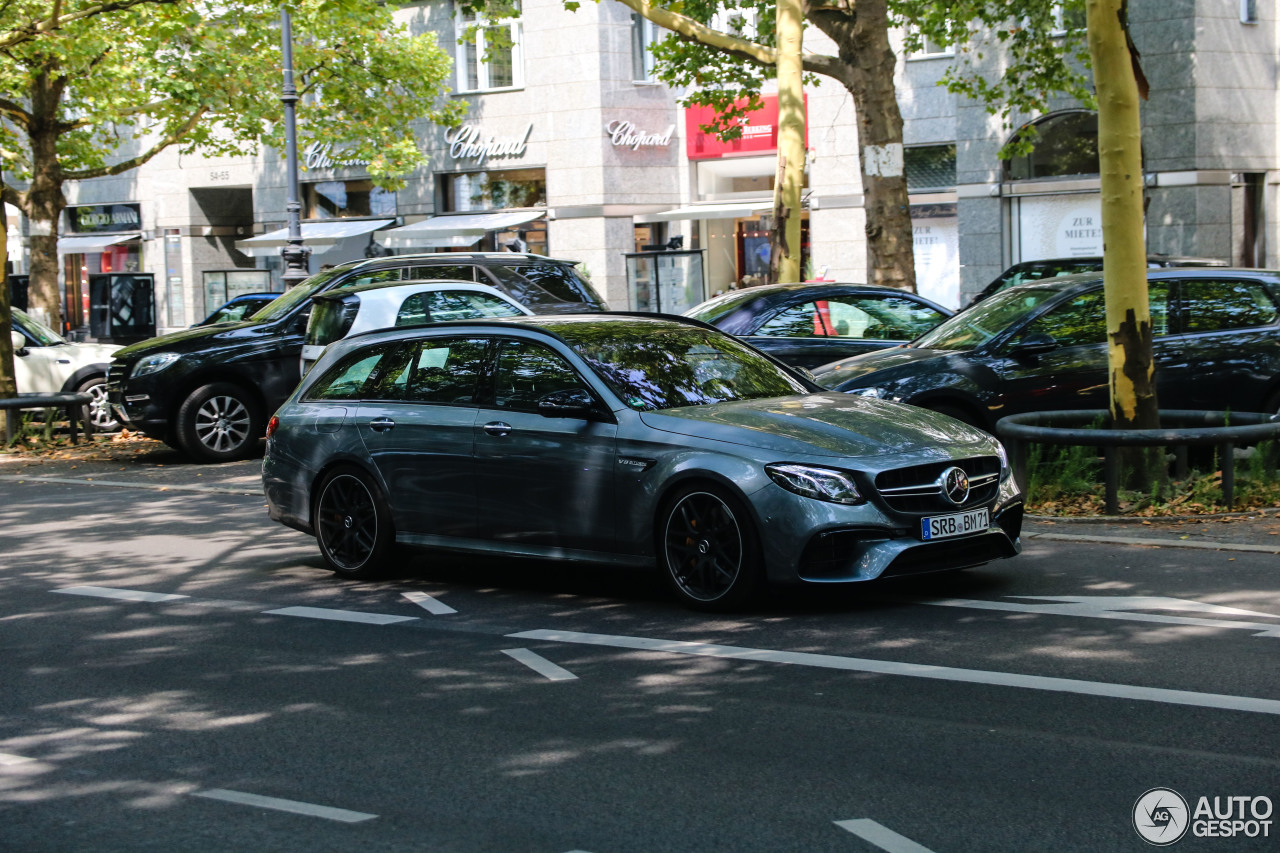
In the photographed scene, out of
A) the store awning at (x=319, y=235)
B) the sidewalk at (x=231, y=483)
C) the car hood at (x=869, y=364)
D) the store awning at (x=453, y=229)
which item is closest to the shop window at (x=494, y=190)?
the store awning at (x=453, y=229)

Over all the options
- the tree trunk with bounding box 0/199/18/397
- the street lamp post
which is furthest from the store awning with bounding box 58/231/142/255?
the tree trunk with bounding box 0/199/18/397

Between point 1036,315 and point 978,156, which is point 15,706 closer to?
point 1036,315

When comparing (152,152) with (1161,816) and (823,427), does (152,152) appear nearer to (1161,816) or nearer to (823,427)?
(823,427)

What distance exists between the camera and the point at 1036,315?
12672 millimetres

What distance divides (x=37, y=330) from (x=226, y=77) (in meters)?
10.8

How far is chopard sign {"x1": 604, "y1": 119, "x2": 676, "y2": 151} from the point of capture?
119 feet

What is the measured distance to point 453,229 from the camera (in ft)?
122

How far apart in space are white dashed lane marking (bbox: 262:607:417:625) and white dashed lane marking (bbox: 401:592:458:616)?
0.18m

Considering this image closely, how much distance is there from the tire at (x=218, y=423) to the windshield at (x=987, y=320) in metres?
7.44

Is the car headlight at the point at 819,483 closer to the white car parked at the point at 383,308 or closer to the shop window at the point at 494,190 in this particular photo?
the white car parked at the point at 383,308

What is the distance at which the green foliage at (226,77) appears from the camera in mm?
27500

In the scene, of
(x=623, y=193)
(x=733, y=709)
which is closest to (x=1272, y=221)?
(x=623, y=193)

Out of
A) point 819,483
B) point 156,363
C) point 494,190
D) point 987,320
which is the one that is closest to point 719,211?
point 494,190

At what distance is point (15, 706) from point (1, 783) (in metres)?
1.18
